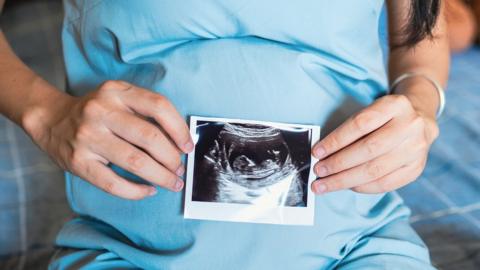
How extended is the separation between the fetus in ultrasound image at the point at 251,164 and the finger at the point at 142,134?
0.06 metres

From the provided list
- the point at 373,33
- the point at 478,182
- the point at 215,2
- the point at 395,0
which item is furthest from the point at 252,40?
the point at 478,182

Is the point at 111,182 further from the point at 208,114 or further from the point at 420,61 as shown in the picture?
the point at 420,61

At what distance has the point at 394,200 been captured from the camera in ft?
2.82

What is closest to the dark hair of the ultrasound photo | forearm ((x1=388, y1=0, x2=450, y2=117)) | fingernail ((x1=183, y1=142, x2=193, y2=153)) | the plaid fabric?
forearm ((x1=388, y1=0, x2=450, y2=117))

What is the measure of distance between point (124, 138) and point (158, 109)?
2.2 inches

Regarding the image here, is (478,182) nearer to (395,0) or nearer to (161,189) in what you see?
(395,0)

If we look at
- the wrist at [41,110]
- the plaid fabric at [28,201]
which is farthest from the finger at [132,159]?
the plaid fabric at [28,201]

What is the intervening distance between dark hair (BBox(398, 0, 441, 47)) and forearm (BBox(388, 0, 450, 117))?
0.03 meters

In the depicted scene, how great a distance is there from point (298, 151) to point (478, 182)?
747 millimetres

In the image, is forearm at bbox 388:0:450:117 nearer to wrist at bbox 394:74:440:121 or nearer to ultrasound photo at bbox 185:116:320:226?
wrist at bbox 394:74:440:121

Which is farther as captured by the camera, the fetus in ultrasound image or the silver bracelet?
the silver bracelet

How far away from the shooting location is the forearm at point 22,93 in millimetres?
740

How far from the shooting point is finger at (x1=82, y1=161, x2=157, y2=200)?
2.23 feet

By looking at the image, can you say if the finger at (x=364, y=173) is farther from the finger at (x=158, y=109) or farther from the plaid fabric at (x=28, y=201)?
the plaid fabric at (x=28, y=201)
